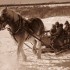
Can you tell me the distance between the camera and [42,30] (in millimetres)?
12078

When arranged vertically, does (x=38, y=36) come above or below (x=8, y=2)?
above

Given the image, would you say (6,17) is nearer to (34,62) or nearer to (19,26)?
(19,26)

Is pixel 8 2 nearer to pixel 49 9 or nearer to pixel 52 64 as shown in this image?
pixel 49 9

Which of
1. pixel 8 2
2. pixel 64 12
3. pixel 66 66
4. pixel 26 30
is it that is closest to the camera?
pixel 66 66

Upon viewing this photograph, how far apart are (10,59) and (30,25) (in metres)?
1.16

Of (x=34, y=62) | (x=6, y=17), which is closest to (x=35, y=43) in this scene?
(x=34, y=62)

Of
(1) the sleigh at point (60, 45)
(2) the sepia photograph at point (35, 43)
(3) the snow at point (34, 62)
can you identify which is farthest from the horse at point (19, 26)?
(1) the sleigh at point (60, 45)

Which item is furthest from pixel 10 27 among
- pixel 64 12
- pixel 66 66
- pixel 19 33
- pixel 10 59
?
pixel 64 12

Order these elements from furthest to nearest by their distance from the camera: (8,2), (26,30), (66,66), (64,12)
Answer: (8,2)
(64,12)
(26,30)
(66,66)

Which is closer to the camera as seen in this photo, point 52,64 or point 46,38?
point 52,64

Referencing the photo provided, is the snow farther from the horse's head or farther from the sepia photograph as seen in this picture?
the horse's head

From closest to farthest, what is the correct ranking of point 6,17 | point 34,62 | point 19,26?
point 6,17 < point 19,26 < point 34,62

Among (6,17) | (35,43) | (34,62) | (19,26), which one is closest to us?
(6,17)

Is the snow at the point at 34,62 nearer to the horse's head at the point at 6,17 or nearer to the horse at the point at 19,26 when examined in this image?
the horse at the point at 19,26
